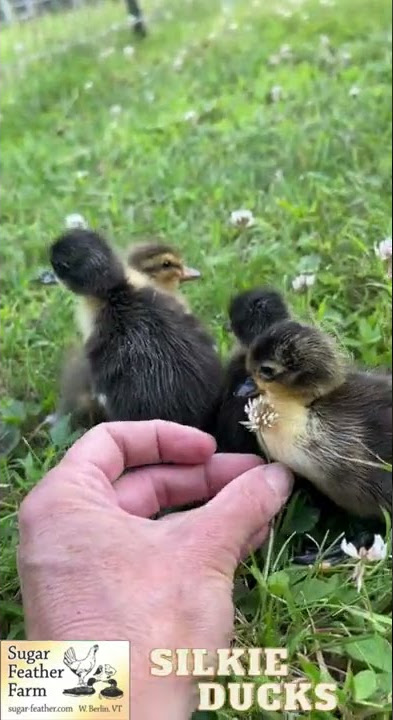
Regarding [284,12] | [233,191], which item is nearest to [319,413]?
[233,191]

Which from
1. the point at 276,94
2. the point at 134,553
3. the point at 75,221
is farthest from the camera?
the point at 276,94

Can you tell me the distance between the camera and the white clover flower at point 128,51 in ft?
11.1

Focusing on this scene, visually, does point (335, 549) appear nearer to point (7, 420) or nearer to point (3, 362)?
point (7, 420)

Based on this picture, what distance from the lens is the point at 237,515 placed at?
94 centimetres

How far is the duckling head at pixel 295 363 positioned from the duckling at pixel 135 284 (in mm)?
303

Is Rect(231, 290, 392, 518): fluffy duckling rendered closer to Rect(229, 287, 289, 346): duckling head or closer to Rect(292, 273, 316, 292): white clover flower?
Rect(229, 287, 289, 346): duckling head

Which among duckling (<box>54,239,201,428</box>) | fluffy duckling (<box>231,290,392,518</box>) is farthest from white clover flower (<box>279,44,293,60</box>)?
fluffy duckling (<box>231,290,392,518</box>)

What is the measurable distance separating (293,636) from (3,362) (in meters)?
0.89

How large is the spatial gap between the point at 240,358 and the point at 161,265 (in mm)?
419

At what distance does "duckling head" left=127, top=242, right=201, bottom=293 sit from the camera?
5.39 ft

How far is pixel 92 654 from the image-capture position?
72 cm

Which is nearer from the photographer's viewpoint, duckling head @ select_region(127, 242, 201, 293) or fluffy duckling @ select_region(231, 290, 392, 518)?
fluffy duckling @ select_region(231, 290, 392, 518)

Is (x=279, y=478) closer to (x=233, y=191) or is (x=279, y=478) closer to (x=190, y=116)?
(x=233, y=191)

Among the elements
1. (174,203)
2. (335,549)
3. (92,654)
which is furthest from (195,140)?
(92,654)
